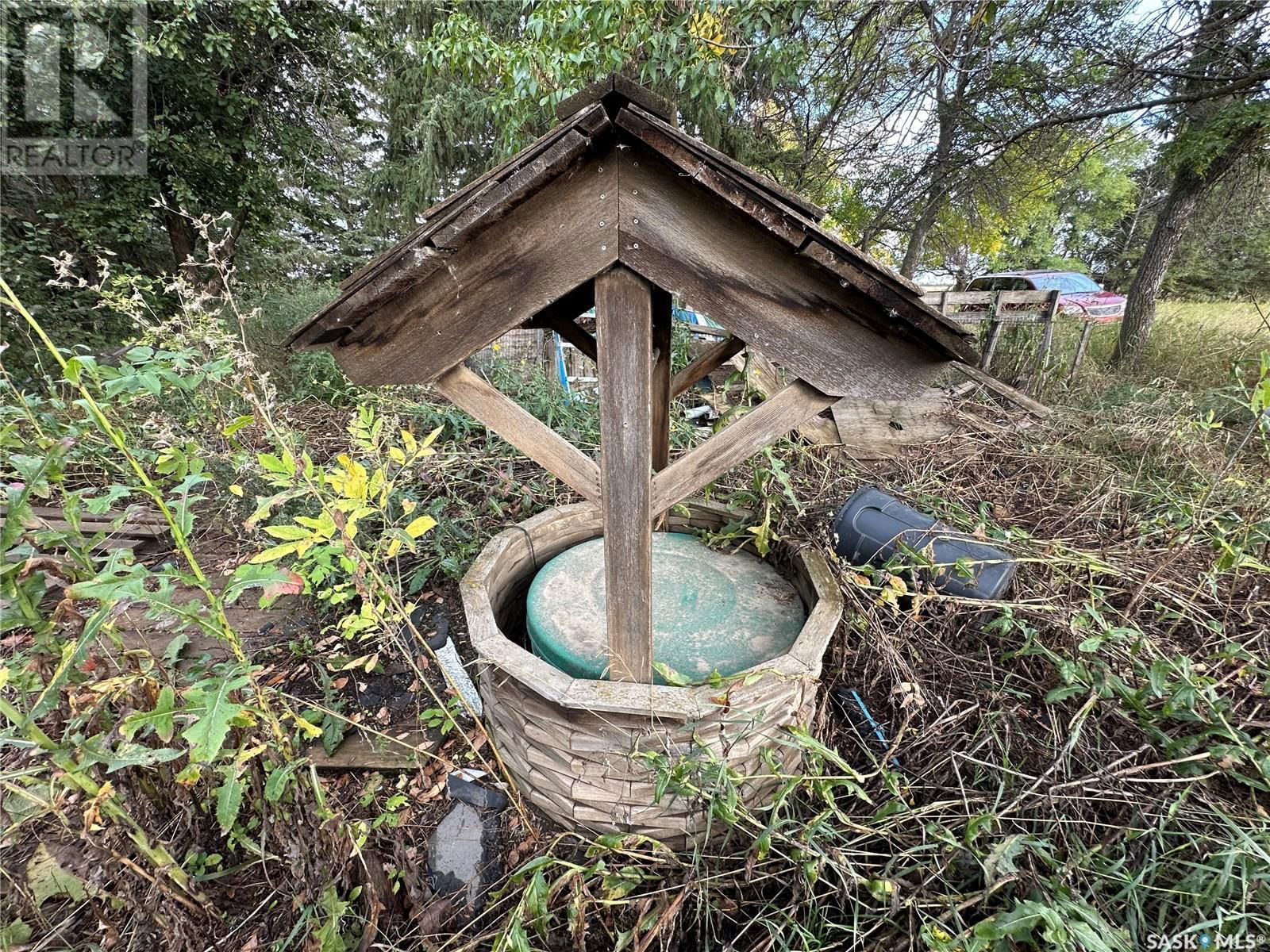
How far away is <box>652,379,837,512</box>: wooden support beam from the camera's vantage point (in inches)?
57.5

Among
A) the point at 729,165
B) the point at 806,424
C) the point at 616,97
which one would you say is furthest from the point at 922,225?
the point at 616,97

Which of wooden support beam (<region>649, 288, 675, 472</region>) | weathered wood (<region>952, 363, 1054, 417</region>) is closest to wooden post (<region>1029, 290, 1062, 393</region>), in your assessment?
weathered wood (<region>952, 363, 1054, 417</region>)

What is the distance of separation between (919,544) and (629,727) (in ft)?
5.24

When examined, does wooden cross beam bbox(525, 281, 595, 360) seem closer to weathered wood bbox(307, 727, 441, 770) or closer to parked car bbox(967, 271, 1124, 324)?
weathered wood bbox(307, 727, 441, 770)

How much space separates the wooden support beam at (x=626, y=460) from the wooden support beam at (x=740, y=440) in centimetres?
10

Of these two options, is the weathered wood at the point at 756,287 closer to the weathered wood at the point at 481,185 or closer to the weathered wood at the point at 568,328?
the weathered wood at the point at 481,185

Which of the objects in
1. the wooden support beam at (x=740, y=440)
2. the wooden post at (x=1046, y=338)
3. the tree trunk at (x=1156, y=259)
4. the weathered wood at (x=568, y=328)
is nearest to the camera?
the wooden support beam at (x=740, y=440)

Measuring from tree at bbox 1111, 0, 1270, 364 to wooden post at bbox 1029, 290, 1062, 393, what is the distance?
2.93 feet

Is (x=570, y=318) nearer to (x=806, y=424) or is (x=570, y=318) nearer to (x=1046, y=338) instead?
(x=806, y=424)

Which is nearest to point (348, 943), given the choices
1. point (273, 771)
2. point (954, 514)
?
point (273, 771)

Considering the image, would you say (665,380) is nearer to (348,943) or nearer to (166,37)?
(348,943)

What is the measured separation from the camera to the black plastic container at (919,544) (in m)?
2.19

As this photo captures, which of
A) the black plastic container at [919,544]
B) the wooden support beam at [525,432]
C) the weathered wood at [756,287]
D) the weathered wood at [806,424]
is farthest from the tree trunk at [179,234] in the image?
the black plastic container at [919,544]

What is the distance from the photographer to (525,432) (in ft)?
5.34
